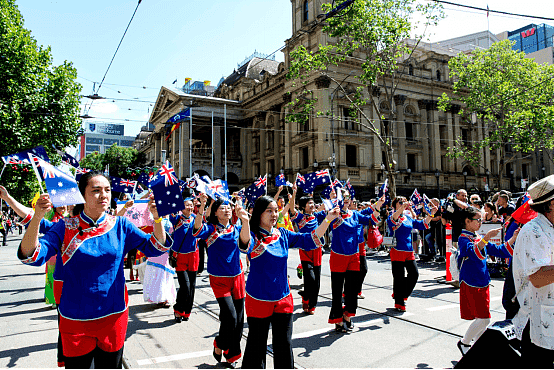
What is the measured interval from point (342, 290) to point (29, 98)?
23.8 m

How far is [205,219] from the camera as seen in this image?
6.21 m

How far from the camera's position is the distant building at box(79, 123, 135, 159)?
13038 cm

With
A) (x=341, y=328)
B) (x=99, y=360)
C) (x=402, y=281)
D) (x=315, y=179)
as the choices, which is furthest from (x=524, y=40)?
(x=99, y=360)

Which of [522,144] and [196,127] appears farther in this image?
[196,127]

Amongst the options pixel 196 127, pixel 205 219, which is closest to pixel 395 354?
pixel 205 219

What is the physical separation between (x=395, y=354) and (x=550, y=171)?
56.9m

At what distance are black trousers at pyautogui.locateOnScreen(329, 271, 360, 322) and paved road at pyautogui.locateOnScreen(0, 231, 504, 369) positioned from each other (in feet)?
1.08

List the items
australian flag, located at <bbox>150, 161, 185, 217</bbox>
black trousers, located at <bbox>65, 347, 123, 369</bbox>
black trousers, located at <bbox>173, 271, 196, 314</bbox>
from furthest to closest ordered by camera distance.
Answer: black trousers, located at <bbox>173, 271, 196, 314</bbox> → australian flag, located at <bbox>150, 161, 185, 217</bbox> → black trousers, located at <bbox>65, 347, 123, 369</bbox>

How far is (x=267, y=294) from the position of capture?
4.10 metres

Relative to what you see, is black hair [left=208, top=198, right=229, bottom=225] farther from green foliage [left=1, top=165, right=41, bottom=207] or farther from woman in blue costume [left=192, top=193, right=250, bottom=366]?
green foliage [left=1, top=165, right=41, bottom=207]

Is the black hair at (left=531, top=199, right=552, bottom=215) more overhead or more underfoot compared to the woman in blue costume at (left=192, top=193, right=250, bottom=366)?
more overhead

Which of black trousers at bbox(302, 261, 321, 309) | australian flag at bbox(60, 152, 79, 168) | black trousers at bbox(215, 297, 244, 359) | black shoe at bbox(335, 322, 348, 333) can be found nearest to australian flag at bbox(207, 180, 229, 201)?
black trousers at bbox(215, 297, 244, 359)

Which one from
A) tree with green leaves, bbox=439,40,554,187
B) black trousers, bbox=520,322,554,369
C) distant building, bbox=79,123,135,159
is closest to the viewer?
black trousers, bbox=520,322,554,369

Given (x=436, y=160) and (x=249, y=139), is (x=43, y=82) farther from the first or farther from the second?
(x=436, y=160)
